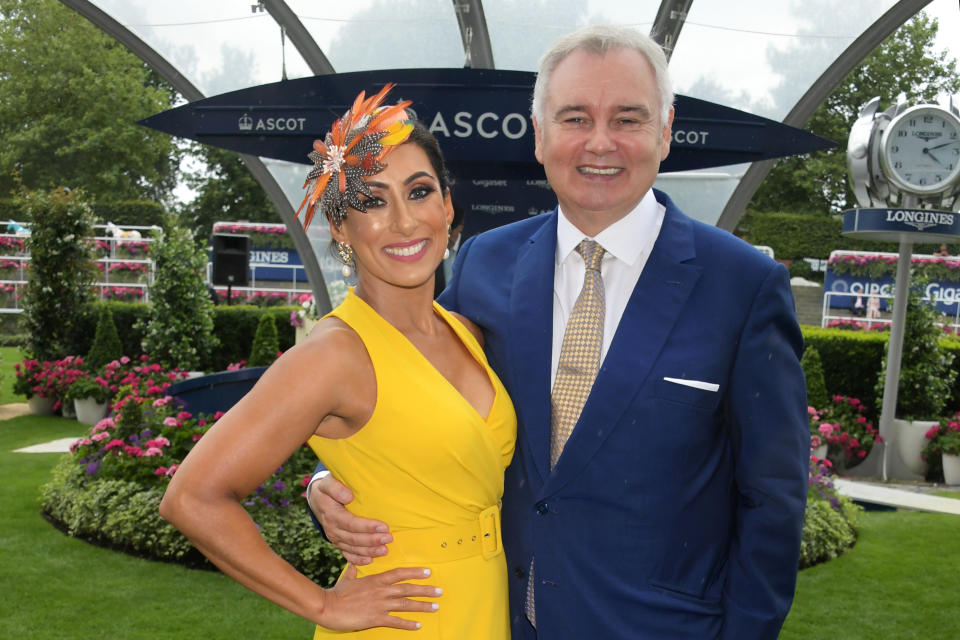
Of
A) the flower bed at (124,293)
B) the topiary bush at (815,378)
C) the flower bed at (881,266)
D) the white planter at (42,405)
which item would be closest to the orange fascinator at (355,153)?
the topiary bush at (815,378)

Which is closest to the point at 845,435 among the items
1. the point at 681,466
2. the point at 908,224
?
the point at 908,224

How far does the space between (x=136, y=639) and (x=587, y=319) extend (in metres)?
4.40

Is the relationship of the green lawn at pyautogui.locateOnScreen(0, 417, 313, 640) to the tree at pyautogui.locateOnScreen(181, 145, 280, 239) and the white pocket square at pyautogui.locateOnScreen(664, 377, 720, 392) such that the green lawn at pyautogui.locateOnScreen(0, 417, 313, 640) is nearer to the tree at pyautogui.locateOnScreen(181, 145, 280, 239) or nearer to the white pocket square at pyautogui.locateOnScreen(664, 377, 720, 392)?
the white pocket square at pyautogui.locateOnScreen(664, 377, 720, 392)

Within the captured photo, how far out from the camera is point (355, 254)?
247 centimetres

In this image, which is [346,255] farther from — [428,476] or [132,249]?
[132,249]

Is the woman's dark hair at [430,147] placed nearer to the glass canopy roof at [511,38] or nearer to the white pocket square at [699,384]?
the white pocket square at [699,384]

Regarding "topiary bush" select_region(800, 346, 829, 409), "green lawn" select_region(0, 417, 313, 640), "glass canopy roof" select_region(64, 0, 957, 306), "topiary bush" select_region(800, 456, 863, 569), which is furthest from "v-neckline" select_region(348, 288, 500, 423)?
"topiary bush" select_region(800, 346, 829, 409)

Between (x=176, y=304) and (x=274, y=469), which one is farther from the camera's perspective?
(x=176, y=304)

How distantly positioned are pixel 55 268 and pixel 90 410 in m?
3.54

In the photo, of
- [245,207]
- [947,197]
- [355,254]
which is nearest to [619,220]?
[355,254]

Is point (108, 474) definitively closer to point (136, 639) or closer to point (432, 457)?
point (136, 639)

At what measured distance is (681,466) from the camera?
2250 mm

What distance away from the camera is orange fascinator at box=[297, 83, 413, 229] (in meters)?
2.34

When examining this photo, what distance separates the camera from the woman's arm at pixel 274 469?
196 cm
